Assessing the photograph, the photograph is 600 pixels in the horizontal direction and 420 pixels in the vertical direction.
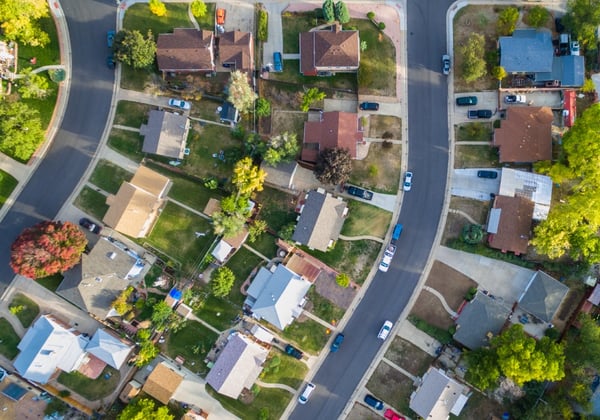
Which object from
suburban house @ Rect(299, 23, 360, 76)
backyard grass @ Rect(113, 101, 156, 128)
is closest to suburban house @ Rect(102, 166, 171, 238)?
backyard grass @ Rect(113, 101, 156, 128)

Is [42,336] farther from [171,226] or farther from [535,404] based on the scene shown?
[535,404]

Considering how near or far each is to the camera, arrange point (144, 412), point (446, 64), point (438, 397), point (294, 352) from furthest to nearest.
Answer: point (446, 64) < point (294, 352) < point (438, 397) < point (144, 412)

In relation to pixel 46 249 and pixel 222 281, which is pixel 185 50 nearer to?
pixel 46 249

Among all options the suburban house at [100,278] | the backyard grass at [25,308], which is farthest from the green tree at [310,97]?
the backyard grass at [25,308]

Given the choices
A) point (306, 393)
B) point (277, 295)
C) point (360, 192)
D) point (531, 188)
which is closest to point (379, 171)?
point (360, 192)

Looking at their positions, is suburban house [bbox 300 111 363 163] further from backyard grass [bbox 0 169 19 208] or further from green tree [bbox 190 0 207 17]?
backyard grass [bbox 0 169 19 208]

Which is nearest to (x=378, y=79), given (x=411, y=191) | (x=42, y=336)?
(x=411, y=191)
